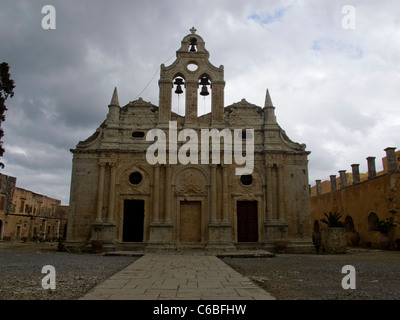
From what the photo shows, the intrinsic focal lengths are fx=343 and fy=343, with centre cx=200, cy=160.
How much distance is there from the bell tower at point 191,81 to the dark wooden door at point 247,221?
195 inches

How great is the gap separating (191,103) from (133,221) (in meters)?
7.55

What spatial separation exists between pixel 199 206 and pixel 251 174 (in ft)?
11.4

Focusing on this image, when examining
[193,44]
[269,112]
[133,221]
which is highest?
[193,44]

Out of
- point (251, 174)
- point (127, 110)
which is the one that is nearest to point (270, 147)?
point (251, 174)

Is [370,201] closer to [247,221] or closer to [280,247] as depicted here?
[280,247]

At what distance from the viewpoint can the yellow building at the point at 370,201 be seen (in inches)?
A: 814

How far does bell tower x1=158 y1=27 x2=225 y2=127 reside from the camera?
20.1 meters

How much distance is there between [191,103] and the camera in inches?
797

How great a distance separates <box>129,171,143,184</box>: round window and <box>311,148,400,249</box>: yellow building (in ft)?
49.4

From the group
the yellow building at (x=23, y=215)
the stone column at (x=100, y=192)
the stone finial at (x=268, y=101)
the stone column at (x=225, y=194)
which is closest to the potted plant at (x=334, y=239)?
the stone column at (x=225, y=194)

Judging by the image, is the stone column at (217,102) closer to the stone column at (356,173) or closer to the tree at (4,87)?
the tree at (4,87)

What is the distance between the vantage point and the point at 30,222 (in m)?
39.1

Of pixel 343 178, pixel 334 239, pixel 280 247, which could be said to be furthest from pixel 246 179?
pixel 343 178
